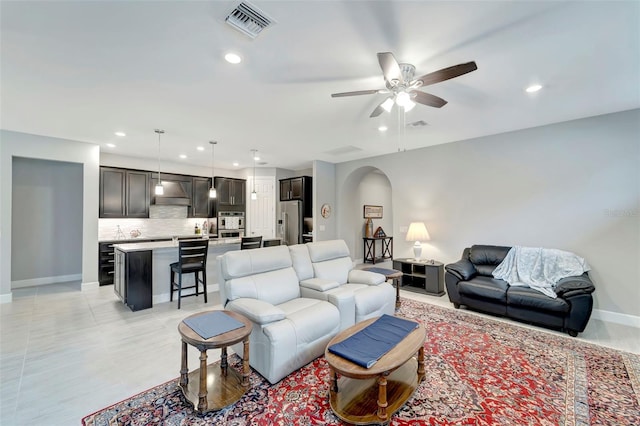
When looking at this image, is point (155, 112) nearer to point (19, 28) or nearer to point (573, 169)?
point (19, 28)

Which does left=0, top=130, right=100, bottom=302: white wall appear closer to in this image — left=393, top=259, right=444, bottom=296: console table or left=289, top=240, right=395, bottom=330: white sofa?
left=289, top=240, right=395, bottom=330: white sofa

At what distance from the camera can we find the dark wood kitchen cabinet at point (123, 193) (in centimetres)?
582

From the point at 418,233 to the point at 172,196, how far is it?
585 cm

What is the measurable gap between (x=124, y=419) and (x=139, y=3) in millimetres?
2807

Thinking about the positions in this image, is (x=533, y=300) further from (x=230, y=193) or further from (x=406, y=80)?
(x=230, y=193)

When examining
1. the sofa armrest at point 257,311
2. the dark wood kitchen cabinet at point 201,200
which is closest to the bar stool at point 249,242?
the sofa armrest at point 257,311

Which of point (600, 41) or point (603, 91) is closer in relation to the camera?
point (600, 41)

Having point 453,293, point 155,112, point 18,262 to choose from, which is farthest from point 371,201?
point 18,262

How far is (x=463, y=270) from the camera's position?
4.12 metres

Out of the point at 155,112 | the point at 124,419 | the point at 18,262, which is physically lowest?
the point at 124,419

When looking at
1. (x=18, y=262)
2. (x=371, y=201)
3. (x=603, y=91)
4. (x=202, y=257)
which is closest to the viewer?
(x=603, y=91)

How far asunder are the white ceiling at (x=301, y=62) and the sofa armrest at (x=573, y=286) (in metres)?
2.16

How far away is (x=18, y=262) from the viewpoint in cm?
527

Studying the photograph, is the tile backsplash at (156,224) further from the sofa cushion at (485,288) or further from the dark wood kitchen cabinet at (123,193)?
the sofa cushion at (485,288)
